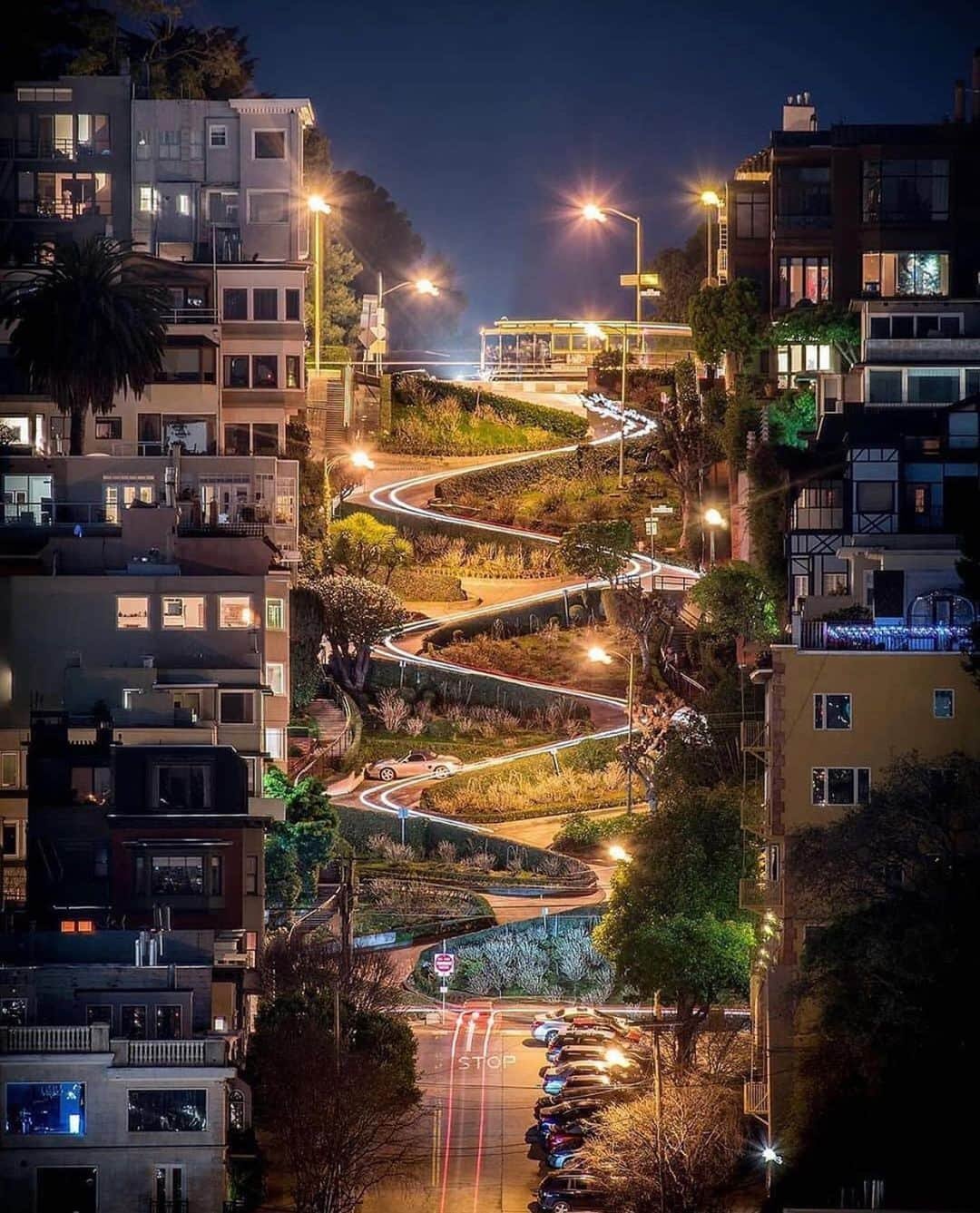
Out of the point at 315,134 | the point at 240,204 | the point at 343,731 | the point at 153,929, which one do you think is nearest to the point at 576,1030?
the point at 153,929

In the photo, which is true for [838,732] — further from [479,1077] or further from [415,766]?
[415,766]

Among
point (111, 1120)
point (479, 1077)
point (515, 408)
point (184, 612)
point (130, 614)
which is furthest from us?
point (515, 408)

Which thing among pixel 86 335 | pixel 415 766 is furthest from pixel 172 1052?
pixel 86 335

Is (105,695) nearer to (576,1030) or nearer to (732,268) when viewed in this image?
(576,1030)

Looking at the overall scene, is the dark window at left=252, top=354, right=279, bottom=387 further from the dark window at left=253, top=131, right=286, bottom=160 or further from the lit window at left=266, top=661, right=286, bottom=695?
the lit window at left=266, top=661, right=286, bottom=695

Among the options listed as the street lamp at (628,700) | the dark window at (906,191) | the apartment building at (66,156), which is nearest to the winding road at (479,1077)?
the street lamp at (628,700)

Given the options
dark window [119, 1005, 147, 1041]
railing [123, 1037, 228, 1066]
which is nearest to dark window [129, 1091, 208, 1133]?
railing [123, 1037, 228, 1066]

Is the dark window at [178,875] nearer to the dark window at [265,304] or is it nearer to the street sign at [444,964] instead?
the street sign at [444,964]
